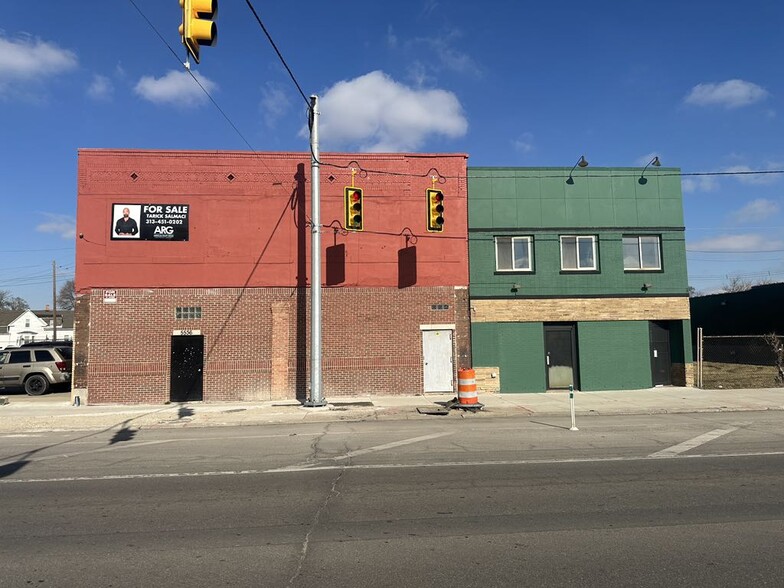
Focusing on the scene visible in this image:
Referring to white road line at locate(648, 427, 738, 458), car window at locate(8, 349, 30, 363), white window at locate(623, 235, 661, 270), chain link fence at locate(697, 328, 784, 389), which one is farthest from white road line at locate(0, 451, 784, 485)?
car window at locate(8, 349, 30, 363)

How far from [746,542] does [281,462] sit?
6.03 m

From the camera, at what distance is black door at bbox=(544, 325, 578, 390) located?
19.1 meters

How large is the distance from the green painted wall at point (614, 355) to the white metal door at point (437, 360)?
14.9ft

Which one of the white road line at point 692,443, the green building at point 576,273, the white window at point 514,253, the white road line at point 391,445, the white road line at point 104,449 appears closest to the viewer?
the white road line at point 692,443

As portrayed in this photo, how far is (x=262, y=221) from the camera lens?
1811 centimetres

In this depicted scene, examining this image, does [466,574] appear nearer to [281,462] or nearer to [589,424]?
[281,462]

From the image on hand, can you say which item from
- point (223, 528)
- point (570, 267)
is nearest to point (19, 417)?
point (223, 528)

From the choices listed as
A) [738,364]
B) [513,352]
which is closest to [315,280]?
Answer: [513,352]

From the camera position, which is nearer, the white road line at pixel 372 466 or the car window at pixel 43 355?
the white road line at pixel 372 466

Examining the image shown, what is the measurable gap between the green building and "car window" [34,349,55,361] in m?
15.5

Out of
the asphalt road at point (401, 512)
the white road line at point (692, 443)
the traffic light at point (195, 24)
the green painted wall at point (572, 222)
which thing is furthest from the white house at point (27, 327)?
the white road line at point (692, 443)

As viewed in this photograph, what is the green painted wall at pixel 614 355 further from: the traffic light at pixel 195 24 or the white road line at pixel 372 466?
the traffic light at pixel 195 24

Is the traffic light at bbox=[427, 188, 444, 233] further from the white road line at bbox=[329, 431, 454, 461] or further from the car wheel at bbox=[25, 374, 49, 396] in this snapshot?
the car wheel at bbox=[25, 374, 49, 396]

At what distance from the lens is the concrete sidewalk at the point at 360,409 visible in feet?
44.8
